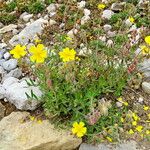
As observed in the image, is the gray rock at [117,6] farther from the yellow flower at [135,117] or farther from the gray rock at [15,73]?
the yellow flower at [135,117]

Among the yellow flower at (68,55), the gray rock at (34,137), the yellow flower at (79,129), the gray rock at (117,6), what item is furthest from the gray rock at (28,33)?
the yellow flower at (79,129)

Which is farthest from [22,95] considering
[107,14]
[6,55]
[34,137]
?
[107,14]

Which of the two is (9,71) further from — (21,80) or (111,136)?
(111,136)

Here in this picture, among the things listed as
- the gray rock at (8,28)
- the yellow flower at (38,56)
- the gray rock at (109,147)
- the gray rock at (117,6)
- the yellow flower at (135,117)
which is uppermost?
the yellow flower at (38,56)

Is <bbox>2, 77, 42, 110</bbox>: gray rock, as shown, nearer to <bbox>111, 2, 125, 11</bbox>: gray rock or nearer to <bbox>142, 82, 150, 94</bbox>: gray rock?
<bbox>142, 82, 150, 94</bbox>: gray rock

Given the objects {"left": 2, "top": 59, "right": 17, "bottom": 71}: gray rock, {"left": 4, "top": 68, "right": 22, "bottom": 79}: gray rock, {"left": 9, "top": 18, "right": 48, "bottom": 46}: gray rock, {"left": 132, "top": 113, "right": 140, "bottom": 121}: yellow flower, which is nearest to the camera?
{"left": 132, "top": 113, "right": 140, "bottom": 121}: yellow flower

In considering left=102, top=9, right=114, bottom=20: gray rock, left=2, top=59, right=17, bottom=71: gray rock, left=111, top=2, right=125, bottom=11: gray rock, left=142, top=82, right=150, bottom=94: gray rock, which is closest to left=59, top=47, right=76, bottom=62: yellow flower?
left=142, top=82, right=150, bottom=94: gray rock

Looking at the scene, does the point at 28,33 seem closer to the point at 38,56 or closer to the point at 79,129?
the point at 38,56

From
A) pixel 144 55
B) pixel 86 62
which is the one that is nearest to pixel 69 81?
pixel 86 62
